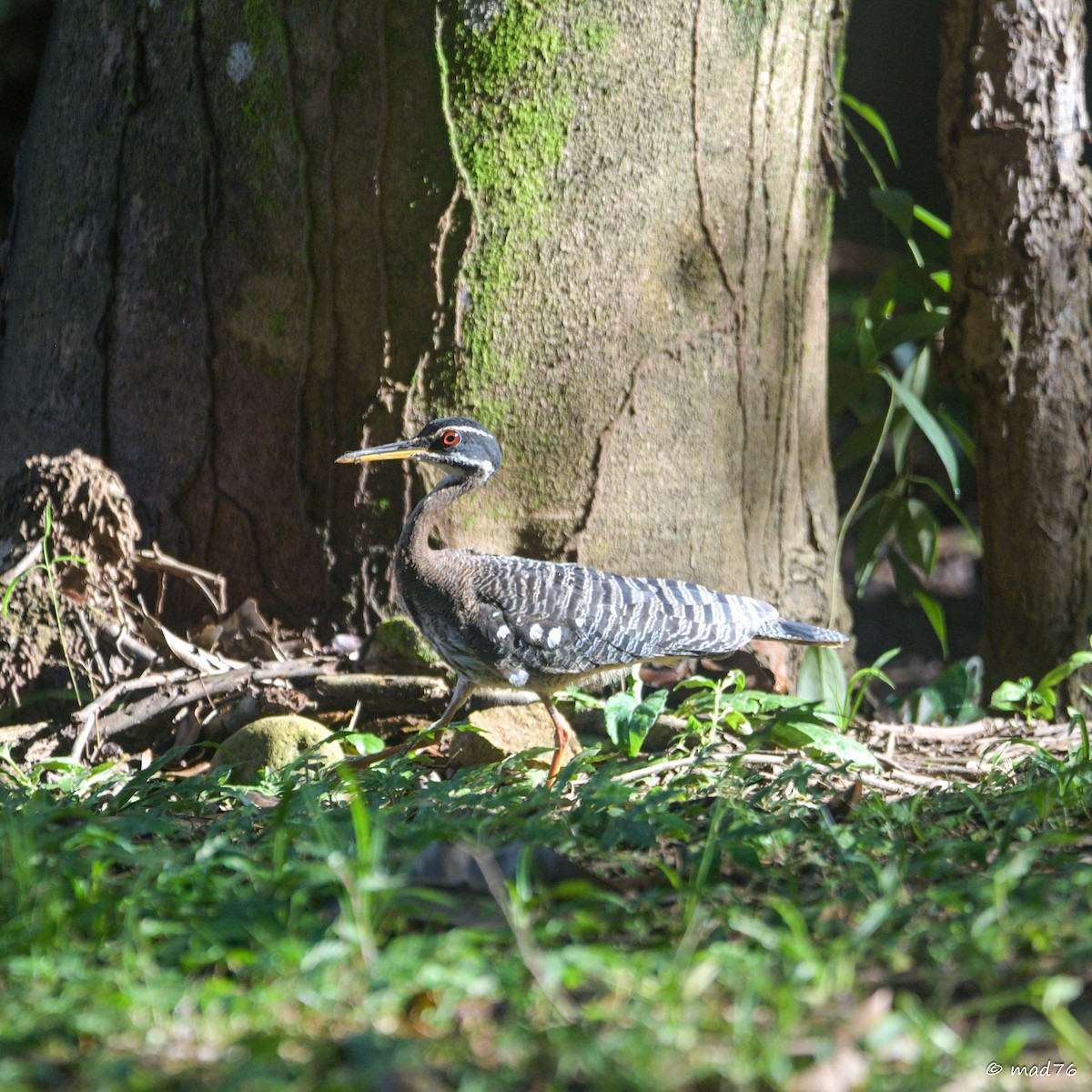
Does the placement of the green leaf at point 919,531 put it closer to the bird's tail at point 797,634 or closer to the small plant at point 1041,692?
the small plant at point 1041,692

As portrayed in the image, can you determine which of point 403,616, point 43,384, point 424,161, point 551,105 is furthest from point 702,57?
point 43,384

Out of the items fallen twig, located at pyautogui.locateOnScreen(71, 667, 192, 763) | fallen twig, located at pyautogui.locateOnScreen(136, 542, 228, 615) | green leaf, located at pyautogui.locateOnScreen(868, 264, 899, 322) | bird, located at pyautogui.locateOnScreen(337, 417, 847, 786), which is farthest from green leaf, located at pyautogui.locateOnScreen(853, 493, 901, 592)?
fallen twig, located at pyautogui.locateOnScreen(71, 667, 192, 763)

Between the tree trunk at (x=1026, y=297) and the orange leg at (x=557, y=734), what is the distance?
6.41ft

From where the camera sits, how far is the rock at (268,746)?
141 inches

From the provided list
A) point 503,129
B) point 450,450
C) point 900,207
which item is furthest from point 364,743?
point 900,207

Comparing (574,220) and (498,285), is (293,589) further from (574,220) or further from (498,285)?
(574,220)

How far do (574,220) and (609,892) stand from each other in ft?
8.20

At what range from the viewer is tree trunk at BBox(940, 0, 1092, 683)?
14.5ft

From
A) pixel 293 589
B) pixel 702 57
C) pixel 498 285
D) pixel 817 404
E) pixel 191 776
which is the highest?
pixel 702 57

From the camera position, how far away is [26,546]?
4.03 metres

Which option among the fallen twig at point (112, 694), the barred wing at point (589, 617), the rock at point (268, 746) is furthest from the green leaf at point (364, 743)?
the fallen twig at point (112, 694)

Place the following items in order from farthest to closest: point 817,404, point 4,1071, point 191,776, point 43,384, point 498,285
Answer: point 817,404 → point 43,384 → point 498,285 → point 191,776 → point 4,1071

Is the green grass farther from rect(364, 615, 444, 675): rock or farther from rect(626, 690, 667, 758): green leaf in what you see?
rect(364, 615, 444, 675): rock

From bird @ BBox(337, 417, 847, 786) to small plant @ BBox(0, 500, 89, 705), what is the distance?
1046 millimetres
